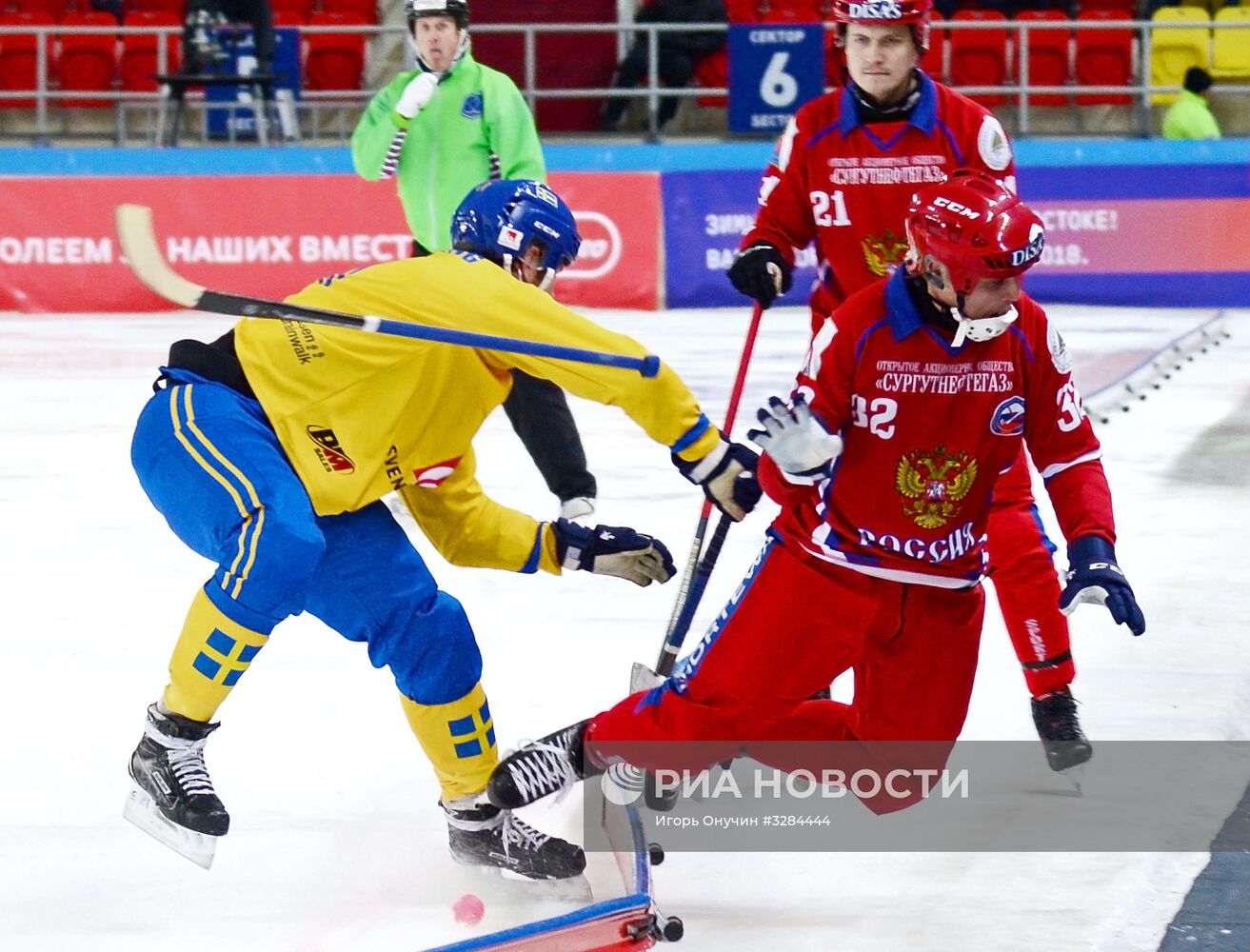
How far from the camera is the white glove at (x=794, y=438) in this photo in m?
2.71

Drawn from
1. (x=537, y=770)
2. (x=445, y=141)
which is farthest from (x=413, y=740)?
(x=445, y=141)

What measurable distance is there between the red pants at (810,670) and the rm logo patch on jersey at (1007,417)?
280 mm

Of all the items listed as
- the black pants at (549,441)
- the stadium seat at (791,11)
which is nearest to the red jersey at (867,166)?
the black pants at (549,441)

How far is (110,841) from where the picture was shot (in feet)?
10.3

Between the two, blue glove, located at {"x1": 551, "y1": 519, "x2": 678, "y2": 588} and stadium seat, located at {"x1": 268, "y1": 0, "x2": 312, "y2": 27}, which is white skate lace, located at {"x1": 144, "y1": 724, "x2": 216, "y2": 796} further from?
stadium seat, located at {"x1": 268, "y1": 0, "x2": 312, "y2": 27}

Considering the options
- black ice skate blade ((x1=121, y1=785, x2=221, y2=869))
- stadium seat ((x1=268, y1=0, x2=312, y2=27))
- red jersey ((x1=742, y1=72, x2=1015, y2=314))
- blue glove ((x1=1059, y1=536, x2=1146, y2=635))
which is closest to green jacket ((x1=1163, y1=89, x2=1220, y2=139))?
stadium seat ((x1=268, y1=0, x2=312, y2=27))

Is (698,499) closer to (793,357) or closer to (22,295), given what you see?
(793,357)

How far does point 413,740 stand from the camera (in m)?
3.69

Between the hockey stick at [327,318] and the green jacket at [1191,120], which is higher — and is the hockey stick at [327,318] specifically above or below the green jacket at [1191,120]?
above

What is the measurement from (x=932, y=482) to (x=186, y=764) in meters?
1.27

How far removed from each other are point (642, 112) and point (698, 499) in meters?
7.19

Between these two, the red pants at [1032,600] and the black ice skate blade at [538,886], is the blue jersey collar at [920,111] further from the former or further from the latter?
the black ice skate blade at [538,886]

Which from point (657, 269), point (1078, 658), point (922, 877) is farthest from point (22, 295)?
point (922, 877)

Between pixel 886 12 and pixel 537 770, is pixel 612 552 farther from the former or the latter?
pixel 886 12
